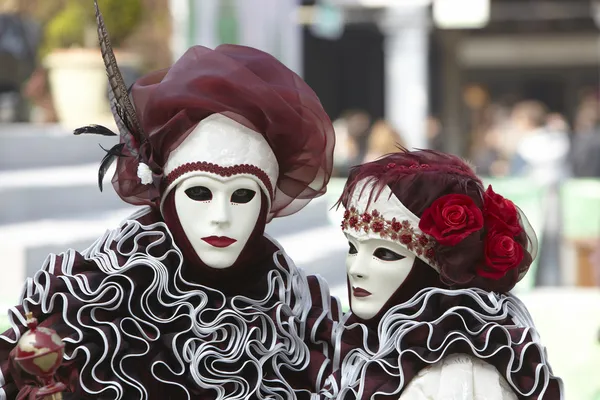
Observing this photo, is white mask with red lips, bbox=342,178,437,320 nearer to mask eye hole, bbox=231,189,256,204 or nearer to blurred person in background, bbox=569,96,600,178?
mask eye hole, bbox=231,189,256,204

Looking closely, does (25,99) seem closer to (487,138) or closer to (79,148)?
(79,148)

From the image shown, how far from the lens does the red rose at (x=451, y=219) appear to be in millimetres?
2156

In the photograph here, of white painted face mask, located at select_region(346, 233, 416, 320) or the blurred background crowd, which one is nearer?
white painted face mask, located at select_region(346, 233, 416, 320)

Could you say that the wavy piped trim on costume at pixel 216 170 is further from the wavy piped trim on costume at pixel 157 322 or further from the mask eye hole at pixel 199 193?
the wavy piped trim on costume at pixel 157 322

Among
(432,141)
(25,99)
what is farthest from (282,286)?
(432,141)

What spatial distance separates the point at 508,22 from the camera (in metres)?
17.0

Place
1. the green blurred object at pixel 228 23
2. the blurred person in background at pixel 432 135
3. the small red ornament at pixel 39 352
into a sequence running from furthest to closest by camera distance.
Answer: the blurred person in background at pixel 432 135
the green blurred object at pixel 228 23
the small red ornament at pixel 39 352

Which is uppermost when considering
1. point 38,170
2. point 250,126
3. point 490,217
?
point 250,126

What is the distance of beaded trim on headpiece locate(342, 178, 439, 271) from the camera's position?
7.27 ft

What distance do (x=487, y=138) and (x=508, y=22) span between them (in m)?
6.04

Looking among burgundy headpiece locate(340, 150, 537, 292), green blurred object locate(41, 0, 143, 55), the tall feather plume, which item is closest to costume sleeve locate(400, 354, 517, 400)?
burgundy headpiece locate(340, 150, 537, 292)

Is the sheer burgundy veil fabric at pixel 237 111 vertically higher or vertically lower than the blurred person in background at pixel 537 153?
higher

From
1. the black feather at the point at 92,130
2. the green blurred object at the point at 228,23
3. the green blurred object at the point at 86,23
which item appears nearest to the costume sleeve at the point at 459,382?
the black feather at the point at 92,130

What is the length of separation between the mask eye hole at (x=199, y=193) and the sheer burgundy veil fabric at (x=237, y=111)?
0.28 feet
